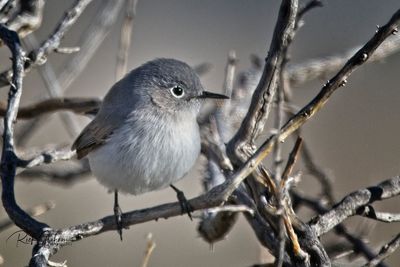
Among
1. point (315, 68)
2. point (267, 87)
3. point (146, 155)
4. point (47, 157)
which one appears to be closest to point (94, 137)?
point (146, 155)

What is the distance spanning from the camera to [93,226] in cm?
197

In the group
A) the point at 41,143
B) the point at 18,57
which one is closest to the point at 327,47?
the point at 41,143

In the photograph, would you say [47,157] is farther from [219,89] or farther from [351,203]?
[219,89]

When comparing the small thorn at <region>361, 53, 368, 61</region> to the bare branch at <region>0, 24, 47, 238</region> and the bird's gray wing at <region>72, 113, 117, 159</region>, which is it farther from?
the bird's gray wing at <region>72, 113, 117, 159</region>

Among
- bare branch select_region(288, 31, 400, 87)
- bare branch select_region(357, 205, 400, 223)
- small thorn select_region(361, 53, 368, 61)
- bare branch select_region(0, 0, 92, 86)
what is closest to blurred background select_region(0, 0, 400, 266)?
bare branch select_region(288, 31, 400, 87)

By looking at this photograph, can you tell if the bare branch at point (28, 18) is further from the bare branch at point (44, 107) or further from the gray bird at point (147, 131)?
the gray bird at point (147, 131)

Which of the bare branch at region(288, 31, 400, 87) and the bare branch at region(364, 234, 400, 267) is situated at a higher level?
the bare branch at region(364, 234, 400, 267)

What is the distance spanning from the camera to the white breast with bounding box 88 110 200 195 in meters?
2.74

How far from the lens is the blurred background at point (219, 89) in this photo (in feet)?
14.7

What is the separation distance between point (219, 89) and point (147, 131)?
2.16 meters

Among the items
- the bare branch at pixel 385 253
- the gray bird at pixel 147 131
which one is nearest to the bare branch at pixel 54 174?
the gray bird at pixel 147 131

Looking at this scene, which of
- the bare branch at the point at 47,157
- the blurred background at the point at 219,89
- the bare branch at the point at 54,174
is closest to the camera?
the bare branch at the point at 47,157

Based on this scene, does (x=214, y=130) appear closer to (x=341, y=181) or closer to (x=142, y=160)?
(x=142, y=160)

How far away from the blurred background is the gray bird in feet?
2.83
